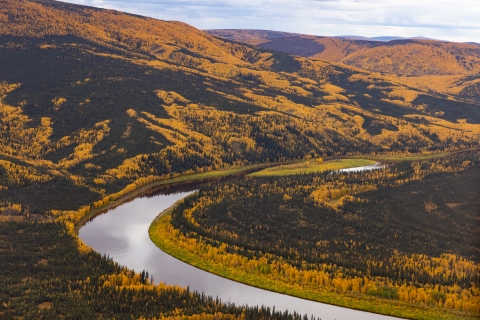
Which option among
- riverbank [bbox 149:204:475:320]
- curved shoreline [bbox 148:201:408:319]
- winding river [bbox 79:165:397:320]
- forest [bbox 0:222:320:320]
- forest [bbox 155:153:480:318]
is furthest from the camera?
forest [bbox 155:153:480:318]

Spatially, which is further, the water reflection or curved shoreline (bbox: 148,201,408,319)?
curved shoreline (bbox: 148,201,408,319)

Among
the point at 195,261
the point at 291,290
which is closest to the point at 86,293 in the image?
the point at 195,261

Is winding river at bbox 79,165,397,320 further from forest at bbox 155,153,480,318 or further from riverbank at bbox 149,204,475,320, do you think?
forest at bbox 155,153,480,318

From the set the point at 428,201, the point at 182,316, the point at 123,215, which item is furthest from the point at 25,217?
the point at 428,201

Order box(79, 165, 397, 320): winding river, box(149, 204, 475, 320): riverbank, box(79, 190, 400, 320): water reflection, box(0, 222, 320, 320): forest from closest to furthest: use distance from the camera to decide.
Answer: box(0, 222, 320, 320): forest < box(149, 204, 475, 320): riverbank < box(79, 165, 397, 320): winding river < box(79, 190, 400, 320): water reflection

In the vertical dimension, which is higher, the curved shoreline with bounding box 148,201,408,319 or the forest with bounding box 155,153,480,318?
the forest with bounding box 155,153,480,318

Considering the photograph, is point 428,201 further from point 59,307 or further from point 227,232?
point 59,307

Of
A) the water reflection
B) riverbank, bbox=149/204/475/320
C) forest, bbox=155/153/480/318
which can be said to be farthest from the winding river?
forest, bbox=155/153/480/318
